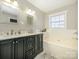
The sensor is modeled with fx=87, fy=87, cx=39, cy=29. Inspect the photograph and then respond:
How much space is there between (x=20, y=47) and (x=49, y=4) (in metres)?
1.38

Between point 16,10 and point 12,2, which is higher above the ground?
point 12,2

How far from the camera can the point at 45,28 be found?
8.40ft

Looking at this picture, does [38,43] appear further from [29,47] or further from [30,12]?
[30,12]

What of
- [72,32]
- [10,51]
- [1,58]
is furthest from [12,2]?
[72,32]

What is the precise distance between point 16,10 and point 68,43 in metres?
1.67

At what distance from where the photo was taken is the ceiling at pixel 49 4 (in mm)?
2236

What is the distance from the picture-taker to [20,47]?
6.07 feet

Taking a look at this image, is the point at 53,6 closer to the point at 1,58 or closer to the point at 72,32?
the point at 72,32

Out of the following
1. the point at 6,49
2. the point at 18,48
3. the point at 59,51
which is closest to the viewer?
the point at 6,49

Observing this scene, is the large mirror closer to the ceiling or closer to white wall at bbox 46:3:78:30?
the ceiling

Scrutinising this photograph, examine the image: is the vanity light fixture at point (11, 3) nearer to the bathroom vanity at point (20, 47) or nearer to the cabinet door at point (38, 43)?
the bathroom vanity at point (20, 47)

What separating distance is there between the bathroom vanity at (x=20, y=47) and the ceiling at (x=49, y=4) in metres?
0.84

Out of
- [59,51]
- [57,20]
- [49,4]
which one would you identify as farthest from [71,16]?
[59,51]

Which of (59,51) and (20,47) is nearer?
(20,47)
